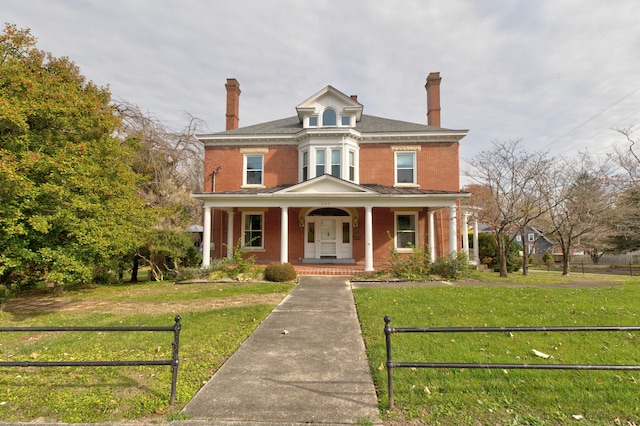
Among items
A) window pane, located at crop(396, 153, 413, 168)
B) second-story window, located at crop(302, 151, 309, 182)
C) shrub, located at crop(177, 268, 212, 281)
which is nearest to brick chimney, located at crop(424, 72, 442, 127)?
window pane, located at crop(396, 153, 413, 168)

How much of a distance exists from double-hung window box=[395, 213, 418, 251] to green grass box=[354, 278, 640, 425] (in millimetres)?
8825

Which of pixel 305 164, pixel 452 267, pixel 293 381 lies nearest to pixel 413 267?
pixel 452 267

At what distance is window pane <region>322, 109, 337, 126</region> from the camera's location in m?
18.6

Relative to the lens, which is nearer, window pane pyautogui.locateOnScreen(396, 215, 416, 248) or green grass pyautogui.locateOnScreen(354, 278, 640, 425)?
green grass pyautogui.locateOnScreen(354, 278, 640, 425)

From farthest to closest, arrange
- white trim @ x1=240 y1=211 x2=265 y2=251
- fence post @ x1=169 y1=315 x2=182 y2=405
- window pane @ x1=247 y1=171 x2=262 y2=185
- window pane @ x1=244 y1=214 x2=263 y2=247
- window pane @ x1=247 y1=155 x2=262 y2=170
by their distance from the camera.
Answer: window pane @ x1=247 y1=155 x2=262 y2=170, window pane @ x1=247 y1=171 x2=262 y2=185, window pane @ x1=244 y1=214 x2=263 y2=247, white trim @ x1=240 y1=211 x2=265 y2=251, fence post @ x1=169 y1=315 x2=182 y2=405

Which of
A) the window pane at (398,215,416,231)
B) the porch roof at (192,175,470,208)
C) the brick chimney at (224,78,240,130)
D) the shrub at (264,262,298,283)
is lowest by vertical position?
the shrub at (264,262,298,283)

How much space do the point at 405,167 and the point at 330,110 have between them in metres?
5.50

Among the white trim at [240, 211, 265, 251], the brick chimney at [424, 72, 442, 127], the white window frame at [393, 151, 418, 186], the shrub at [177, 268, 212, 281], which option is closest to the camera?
the shrub at [177, 268, 212, 281]

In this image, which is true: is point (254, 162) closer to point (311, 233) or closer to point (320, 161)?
point (320, 161)

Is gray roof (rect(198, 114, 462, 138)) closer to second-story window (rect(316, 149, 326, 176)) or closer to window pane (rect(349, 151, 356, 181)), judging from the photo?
window pane (rect(349, 151, 356, 181))

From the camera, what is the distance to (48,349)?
5801mm

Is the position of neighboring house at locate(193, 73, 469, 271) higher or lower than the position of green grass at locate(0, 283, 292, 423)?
higher

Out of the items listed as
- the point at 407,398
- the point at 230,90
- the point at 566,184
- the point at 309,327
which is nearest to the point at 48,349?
the point at 309,327

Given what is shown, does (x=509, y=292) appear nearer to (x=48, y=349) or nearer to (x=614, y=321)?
(x=614, y=321)
